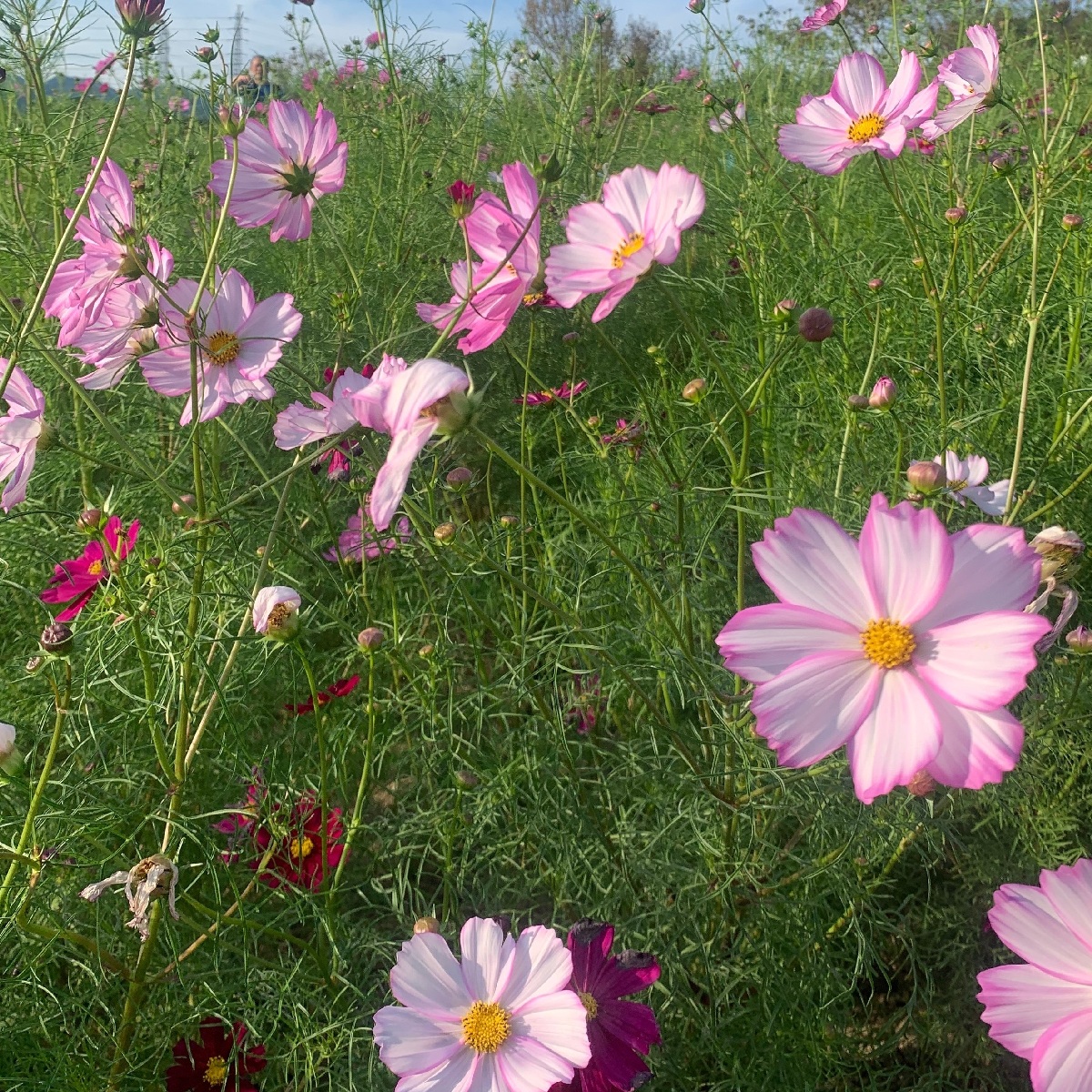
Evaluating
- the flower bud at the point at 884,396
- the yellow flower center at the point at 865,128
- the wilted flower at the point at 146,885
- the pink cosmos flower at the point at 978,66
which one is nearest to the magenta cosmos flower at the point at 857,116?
the yellow flower center at the point at 865,128

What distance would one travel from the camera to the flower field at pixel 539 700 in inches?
18.2

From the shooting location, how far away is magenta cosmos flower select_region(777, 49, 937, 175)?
94 cm

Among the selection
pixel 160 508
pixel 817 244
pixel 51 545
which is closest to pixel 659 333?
pixel 817 244

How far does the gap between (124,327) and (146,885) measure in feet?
1.57

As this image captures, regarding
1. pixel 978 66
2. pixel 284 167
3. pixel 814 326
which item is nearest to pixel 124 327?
pixel 284 167

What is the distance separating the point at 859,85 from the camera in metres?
1.03

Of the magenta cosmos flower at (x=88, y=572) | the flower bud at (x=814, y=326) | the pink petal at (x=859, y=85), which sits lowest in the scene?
the magenta cosmos flower at (x=88, y=572)

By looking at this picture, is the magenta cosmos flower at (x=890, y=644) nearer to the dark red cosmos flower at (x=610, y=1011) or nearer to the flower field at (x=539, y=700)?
the flower field at (x=539, y=700)

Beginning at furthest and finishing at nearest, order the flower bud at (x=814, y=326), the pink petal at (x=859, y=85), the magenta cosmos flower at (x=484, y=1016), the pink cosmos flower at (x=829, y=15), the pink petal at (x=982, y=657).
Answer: the pink cosmos flower at (x=829, y=15), the pink petal at (x=859, y=85), the flower bud at (x=814, y=326), the magenta cosmos flower at (x=484, y=1016), the pink petal at (x=982, y=657)

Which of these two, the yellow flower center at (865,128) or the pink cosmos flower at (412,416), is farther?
the yellow flower center at (865,128)

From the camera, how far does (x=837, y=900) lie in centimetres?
97

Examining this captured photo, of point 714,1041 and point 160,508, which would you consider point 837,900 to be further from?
point 160,508

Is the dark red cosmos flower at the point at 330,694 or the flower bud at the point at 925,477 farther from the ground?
the flower bud at the point at 925,477

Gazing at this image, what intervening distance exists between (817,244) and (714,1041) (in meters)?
1.51
